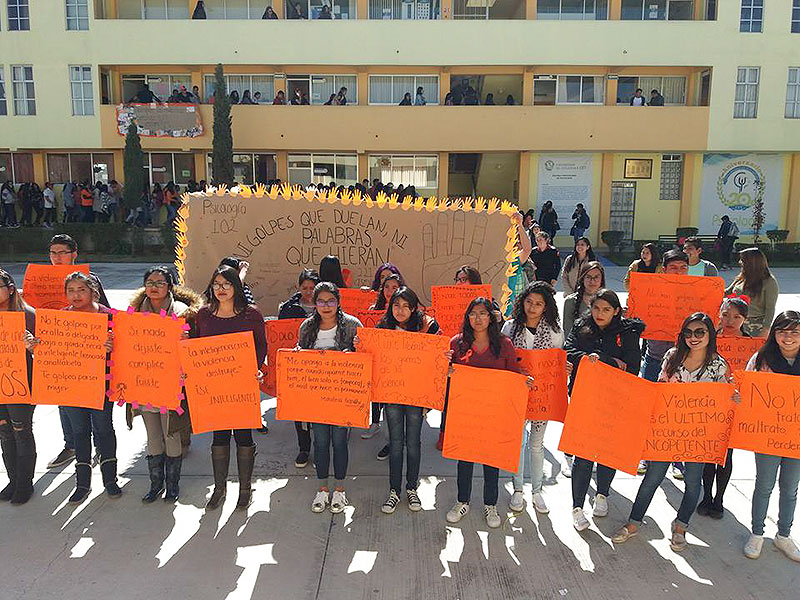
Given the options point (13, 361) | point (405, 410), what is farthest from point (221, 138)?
point (405, 410)

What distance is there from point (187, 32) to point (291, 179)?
6.25 m

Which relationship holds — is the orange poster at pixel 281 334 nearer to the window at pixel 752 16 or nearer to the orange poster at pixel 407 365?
the orange poster at pixel 407 365

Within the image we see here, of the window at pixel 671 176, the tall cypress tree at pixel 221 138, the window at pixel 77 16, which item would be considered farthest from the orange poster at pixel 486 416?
the window at pixel 77 16

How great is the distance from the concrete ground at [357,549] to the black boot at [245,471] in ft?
0.33

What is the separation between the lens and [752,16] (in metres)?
22.9

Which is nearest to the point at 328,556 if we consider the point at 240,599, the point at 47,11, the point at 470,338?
the point at 240,599

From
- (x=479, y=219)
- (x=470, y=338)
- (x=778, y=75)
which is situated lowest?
(x=470, y=338)

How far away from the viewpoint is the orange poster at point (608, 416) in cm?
426

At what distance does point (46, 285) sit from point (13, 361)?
1.54 metres

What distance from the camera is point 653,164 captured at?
79.6 ft

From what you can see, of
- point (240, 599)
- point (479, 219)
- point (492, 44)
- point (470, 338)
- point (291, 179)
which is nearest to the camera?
point (240, 599)

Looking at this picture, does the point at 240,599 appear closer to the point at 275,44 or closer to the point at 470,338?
the point at 470,338

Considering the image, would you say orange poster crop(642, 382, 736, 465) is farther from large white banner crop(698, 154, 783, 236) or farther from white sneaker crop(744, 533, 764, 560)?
large white banner crop(698, 154, 783, 236)

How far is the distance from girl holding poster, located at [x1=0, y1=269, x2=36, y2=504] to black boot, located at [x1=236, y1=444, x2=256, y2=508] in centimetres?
160
